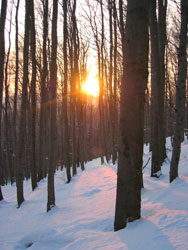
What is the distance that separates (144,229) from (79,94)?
38.4 feet

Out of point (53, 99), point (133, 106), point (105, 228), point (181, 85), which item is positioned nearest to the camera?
point (133, 106)

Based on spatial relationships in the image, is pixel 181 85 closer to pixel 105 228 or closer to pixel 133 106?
pixel 133 106

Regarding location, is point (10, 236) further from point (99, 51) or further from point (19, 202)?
point (99, 51)

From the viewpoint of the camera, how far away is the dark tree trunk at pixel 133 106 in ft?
8.68

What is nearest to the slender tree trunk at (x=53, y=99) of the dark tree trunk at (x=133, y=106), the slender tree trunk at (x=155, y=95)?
the dark tree trunk at (x=133, y=106)

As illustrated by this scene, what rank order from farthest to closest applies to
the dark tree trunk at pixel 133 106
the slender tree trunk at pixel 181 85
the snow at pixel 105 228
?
1. the slender tree trunk at pixel 181 85
2. the dark tree trunk at pixel 133 106
3. the snow at pixel 105 228

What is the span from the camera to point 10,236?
14.0 feet

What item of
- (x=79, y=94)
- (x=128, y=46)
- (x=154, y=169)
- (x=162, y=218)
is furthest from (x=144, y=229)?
(x=79, y=94)

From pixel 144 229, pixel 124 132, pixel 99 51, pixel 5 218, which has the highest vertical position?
pixel 99 51

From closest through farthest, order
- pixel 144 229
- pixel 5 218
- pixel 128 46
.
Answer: pixel 144 229
pixel 128 46
pixel 5 218

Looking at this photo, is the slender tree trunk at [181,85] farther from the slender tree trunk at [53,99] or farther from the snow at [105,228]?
the slender tree trunk at [53,99]

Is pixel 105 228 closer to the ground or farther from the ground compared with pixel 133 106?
closer to the ground

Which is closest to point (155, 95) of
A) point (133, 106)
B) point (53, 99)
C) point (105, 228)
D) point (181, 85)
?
point (181, 85)

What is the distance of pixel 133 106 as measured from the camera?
268 centimetres
